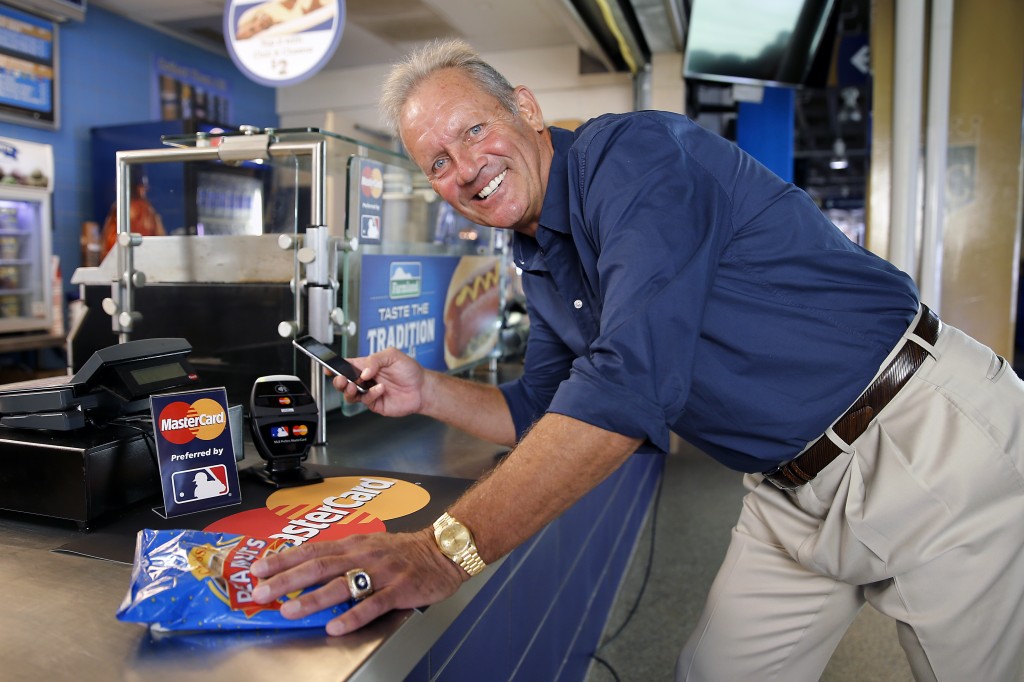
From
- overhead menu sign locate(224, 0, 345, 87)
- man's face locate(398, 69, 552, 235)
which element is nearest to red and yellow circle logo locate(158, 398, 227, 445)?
man's face locate(398, 69, 552, 235)

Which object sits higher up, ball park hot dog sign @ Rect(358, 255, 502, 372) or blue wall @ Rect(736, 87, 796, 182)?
blue wall @ Rect(736, 87, 796, 182)

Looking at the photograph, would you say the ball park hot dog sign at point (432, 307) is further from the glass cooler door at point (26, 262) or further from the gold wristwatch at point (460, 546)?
the glass cooler door at point (26, 262)

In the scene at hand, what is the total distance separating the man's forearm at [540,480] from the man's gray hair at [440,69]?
2.04ft

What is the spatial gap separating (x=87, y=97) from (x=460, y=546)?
593 centimetres

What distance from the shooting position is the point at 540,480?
96cm

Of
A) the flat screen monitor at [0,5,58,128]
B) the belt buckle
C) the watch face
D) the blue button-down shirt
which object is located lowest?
the belt buckle

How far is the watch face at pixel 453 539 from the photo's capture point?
0.93m

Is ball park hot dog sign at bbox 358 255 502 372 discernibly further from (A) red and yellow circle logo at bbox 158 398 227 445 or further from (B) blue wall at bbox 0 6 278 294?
(B) blue wall at bbox 0 6 278 294

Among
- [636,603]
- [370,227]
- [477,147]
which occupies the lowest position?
[636,603]

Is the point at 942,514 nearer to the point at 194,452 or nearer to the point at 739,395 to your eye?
the point at 739,395

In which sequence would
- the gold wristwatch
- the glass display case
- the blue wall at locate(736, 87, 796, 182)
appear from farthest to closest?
1. the blue wall at locate(736, 87, 796, 182)
2. the glass display case
3. the gold wristwatch

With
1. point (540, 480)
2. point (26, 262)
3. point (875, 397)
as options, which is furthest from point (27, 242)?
point (875, 397)

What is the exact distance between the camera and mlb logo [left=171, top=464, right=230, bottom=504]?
1188 mm

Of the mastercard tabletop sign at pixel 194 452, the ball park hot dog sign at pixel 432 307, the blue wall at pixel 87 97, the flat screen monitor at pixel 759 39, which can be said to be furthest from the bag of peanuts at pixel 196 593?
the blue wall at pixel 87 97
